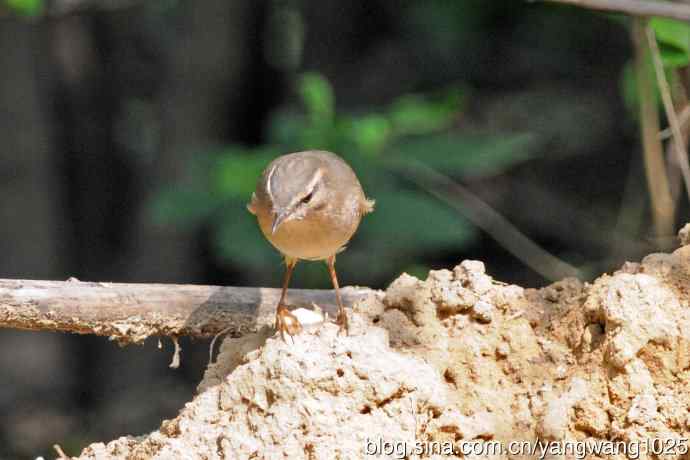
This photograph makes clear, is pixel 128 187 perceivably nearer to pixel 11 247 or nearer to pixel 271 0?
pixel 11 247

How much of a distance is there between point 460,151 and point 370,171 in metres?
1.01

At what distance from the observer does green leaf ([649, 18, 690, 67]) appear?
5.59 metres

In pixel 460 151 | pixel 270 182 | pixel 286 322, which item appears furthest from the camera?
pixel 460 151

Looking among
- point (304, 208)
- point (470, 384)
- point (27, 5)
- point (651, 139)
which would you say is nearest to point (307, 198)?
point (304, 208)

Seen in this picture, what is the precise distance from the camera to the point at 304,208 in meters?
4.90

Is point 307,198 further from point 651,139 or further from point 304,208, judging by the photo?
point 651,139

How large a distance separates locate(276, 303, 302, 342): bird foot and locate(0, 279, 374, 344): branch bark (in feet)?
0.75

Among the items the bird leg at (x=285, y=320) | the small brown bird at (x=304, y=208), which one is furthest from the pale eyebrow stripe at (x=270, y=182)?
the bird leg at (x=285, y=320)

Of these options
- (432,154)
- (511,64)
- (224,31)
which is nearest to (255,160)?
(432,154)

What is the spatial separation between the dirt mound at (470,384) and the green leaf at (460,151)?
14.8ft

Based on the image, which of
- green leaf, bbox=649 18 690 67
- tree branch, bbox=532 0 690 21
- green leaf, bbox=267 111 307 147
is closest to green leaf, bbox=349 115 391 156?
green leaf, bbox=267 111 307 147

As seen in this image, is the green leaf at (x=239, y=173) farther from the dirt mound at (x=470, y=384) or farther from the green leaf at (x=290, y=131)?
the dirt mound at (x=470, y=384)

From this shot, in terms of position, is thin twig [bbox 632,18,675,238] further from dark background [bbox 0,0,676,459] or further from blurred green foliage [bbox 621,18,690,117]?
dark background [bbox 0,0,676,459]

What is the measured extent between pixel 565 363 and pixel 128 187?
9.53m
